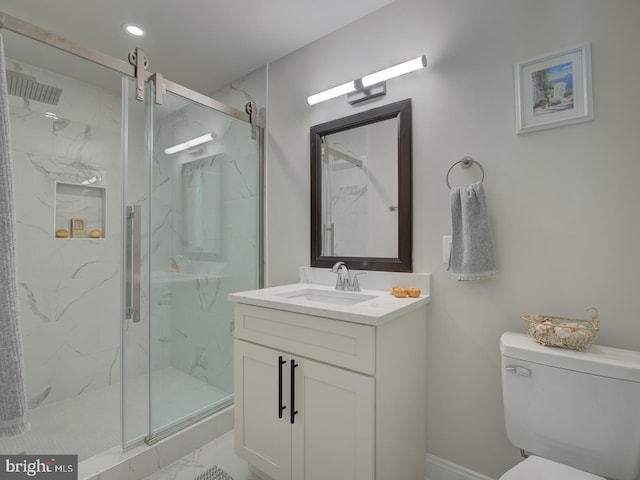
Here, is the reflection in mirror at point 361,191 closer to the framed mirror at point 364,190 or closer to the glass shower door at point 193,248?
the framed mirror at point 364,190

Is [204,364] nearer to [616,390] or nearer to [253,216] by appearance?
[253,216]

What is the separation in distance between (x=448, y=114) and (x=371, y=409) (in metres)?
1.28

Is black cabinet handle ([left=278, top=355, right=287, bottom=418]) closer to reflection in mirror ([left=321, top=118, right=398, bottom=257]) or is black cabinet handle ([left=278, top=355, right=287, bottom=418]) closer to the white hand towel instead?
reflection in mirror ([left=321, top=118, right=398, bottom=257])

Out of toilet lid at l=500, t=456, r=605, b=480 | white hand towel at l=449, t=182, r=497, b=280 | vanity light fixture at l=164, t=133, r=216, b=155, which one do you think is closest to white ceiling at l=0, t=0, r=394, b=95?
vanity light fixture at l=164, t=133, r=216, b=155

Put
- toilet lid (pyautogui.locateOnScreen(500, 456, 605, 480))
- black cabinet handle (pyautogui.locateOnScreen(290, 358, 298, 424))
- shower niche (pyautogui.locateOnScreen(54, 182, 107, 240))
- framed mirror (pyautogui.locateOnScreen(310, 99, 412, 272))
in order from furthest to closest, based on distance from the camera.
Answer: shower niche (pyautogui.locateOnScreen(54, 182, 107, 240))
framed mirror (pyautogui.locateOnScreen(310, 99, 412, 272))
black cabinet handle (pyautogui.locateOnScreen(290, 358, 298, 424))
toilet lid (pyautogui.locateOnScreen(500, 456, 605, 480))

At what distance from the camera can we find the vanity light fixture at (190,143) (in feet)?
6.09

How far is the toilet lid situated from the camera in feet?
3.03

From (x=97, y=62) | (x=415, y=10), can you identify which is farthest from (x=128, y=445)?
(x=415, y=10)

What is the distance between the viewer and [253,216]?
2227 millimetres

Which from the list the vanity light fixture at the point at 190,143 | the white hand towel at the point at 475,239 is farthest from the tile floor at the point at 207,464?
the vanity light fixture at the point at 190,143

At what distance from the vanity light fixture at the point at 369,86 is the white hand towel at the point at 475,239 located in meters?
0.62

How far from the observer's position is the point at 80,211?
2.40 metres

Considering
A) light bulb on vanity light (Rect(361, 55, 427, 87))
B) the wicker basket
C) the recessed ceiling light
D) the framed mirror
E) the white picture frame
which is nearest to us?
the wicker basket

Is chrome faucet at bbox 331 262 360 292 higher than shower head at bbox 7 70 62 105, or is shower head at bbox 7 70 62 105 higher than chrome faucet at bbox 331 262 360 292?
shower head at bbox 7 70 62 105
